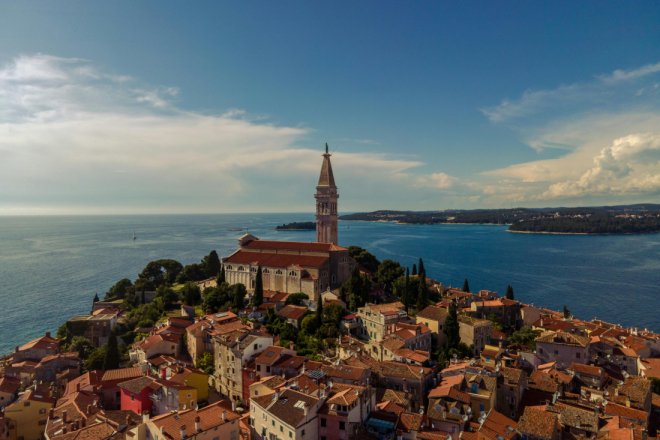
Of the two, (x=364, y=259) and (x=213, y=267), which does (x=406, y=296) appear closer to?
(x=364, y=259)

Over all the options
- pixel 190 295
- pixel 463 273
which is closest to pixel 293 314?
pixel 190 295

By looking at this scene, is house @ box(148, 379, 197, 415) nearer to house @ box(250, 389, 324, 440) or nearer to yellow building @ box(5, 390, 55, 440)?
house @ box(250, 389, 324, 440)

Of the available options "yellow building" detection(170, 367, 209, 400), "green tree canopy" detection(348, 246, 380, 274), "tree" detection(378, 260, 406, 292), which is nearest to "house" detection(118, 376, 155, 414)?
"yellow building" detection(170, 367, 209, 400)

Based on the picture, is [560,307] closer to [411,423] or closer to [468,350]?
[468,350]

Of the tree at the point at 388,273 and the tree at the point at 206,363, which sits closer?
the tree at the point at 206,363

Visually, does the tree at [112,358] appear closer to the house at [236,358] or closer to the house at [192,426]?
the house at [236,358]

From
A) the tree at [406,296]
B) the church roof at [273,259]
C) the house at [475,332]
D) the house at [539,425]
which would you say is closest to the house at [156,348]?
the church roof at [273,259]
